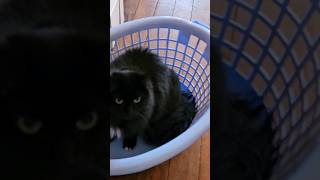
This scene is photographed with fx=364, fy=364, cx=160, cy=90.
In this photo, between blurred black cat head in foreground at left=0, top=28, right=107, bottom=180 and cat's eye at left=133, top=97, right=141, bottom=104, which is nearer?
blurred black cat head in foreground at left=0, top=28, right=107, bottom=180

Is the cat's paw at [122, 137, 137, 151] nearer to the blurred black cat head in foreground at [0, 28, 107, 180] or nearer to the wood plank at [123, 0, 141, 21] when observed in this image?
the wood plank at [123, 0, 141, 21]

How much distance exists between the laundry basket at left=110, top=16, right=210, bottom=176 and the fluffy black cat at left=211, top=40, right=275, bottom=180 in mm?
572

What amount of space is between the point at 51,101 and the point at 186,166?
0.94 m

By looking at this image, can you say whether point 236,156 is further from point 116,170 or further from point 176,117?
point 176,117

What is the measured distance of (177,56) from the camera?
134 cm

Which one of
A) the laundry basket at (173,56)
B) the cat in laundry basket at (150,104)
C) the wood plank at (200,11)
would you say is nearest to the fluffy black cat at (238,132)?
the laundry basket at (173,56)

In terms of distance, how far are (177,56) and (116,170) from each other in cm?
61

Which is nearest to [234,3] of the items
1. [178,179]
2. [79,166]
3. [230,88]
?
[230,88]

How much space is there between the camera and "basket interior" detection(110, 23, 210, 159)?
3.92 feet

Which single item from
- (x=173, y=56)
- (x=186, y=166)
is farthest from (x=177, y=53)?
(x=186, y=166)

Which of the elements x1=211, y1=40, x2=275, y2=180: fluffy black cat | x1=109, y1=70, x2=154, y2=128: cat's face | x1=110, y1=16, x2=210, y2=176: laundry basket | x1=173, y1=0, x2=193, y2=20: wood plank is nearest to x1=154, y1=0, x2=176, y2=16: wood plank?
x1=173, y1=0, x2=193, y2=20: wood plank

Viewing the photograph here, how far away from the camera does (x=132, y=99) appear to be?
1.05 meters

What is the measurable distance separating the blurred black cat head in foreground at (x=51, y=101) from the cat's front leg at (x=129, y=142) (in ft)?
2.98

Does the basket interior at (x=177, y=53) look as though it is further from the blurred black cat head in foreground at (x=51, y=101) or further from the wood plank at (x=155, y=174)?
the blurred black cat head in foreground at (x=51, y=101)
